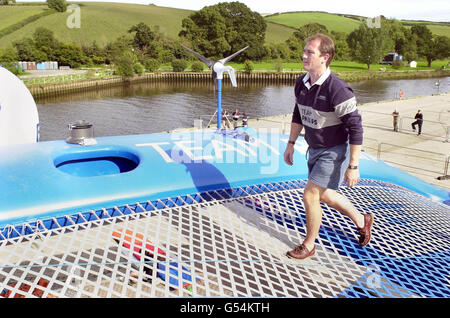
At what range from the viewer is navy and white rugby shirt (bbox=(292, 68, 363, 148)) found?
403 cm

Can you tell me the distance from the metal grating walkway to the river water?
22.4 meters

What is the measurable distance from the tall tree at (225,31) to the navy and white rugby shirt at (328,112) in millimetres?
96105

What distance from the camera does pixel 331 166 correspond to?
4.27m

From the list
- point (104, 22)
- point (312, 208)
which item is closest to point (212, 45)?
point (104, 22)

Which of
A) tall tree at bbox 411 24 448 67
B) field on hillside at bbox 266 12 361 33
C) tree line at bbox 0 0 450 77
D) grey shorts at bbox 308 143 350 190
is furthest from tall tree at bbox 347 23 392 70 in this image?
grey shorts at bbox 308 143 350 190

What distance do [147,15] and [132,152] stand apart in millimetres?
143083

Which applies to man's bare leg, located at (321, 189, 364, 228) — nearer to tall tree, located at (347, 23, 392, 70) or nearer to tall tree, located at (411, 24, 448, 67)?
tall tree, located at (347, 23, 392, 70)

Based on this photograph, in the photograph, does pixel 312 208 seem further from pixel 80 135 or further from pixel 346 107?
pixel 80 135

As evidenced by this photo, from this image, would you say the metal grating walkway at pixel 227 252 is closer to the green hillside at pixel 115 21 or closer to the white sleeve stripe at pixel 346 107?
the white sleeve stripe at pixel 346 107

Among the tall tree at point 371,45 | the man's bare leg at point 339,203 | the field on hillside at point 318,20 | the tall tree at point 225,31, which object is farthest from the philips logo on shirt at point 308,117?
the field on hillside at point 318,20

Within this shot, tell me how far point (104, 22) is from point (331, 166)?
12725 cm

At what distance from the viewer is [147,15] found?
138750 mm
